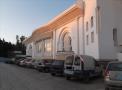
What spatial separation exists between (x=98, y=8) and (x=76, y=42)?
7.65 meters

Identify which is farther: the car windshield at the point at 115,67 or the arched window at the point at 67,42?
the arched window at the point at 67,42

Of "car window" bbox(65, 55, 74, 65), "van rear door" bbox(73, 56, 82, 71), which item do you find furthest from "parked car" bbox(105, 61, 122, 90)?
"car window" bbox(65, 55, 74, 65)

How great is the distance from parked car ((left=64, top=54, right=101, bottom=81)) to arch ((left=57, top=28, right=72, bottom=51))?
16.0m

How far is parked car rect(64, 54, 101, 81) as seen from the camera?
19844 millimetres

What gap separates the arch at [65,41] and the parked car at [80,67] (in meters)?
16.0

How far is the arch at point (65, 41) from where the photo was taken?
125 ft

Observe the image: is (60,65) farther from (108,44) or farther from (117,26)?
(117,26)

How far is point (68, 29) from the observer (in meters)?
37.6

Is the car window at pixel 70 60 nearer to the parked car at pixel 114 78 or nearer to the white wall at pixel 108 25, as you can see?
the white wall at pixel 108 25

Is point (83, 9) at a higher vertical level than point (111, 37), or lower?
higher

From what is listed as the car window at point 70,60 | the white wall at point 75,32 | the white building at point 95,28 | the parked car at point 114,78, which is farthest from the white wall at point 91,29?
the parked car at point 114,78

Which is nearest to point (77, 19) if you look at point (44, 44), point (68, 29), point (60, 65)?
point (68, 29)

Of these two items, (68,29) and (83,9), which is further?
(68,29)

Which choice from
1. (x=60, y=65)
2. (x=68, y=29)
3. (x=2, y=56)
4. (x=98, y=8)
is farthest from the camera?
(x=2, y=56)
